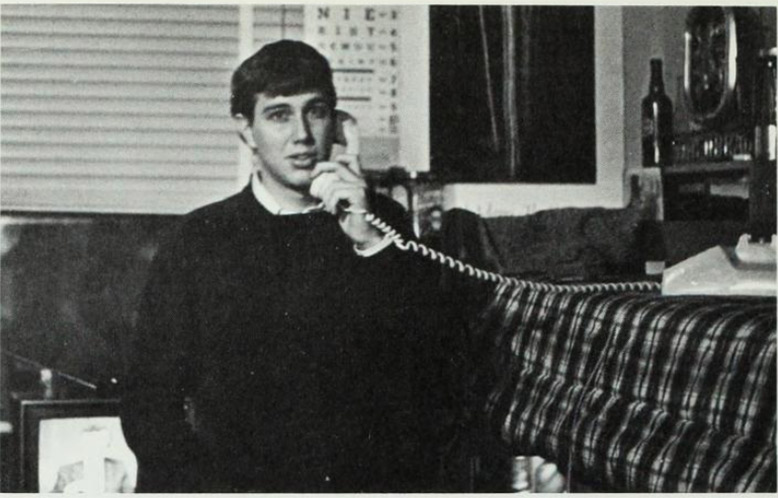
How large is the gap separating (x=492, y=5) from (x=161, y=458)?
1.09m

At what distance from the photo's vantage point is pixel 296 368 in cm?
126

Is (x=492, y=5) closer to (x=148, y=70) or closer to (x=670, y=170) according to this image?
(x=670, y=170)

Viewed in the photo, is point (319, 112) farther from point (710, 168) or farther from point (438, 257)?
point (710, 168)

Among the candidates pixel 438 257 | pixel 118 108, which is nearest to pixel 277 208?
pixel 438 257

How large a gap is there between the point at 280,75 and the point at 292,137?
0.11 m

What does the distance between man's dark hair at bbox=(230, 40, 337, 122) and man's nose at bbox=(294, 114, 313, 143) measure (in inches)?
1.7

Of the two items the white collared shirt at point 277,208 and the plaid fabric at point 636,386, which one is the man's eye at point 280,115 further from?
the plaid fabric at point 636,386

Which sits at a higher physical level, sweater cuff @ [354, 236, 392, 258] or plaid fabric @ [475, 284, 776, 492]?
sweater cuff @ [354, 236, 392, 258]

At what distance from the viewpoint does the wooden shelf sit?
4.92 ft

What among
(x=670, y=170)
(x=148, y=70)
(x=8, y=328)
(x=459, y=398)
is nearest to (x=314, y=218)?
(x=459, y=398)

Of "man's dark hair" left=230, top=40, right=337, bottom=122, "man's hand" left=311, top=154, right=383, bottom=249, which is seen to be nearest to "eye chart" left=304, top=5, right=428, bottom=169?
"man's dark hair" left=230, top=40, right=337, bottom=122

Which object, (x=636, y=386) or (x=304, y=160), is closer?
(x=636, y=386)

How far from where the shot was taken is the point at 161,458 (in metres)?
1.29

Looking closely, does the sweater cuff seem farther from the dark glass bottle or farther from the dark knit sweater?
the dark glass bottle
